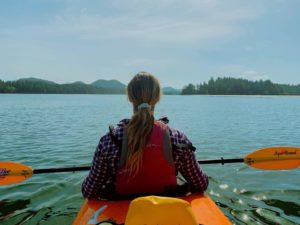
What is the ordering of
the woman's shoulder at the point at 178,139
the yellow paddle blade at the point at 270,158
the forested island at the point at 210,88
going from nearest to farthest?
the woman's shoulder at the point at 178,139 < the yellow paddle blade at the point at 270,158 < the forested island at the point at 210,88

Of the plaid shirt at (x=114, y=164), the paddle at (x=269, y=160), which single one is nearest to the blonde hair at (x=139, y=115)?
the plaid shirt at (x=114, y=164)

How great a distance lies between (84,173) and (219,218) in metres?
5.15

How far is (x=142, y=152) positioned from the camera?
10.2 ft

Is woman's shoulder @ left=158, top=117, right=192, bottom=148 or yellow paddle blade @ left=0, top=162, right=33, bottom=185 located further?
yellow paddle blade @ left=0, top=162, right=33, bottom=185

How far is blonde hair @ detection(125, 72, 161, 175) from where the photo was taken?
3.11m

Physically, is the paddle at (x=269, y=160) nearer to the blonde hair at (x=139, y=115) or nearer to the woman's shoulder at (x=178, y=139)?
the woman's shoulder at (x=178, y=139)

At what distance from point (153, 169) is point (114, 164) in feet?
1.22

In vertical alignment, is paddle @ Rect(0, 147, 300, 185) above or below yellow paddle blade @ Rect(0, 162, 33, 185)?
above

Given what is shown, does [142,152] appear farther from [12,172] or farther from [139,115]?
[12,172]

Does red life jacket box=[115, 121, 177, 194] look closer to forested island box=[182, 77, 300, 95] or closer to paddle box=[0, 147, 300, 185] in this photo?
paddle box=[0, 147, 300, 185]

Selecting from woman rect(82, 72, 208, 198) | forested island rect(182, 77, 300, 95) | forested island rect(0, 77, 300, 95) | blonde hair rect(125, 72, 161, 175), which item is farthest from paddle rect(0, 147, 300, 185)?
forested island rect(182, 77, 300, 95)

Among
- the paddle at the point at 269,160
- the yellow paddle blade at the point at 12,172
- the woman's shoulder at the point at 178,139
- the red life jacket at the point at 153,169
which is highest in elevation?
the woman's shoulder at the point at 178,139

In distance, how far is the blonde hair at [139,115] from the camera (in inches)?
122

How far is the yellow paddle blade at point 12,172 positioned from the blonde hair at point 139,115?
240cm
